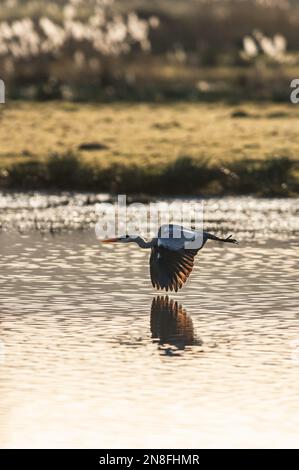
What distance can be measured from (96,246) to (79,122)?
1324cm

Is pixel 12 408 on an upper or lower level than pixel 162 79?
lower

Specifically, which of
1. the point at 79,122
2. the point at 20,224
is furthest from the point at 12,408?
the point at 79,122

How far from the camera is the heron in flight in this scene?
47.6ft

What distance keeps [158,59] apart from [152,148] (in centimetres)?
1469

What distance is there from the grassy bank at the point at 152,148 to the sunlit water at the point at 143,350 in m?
5.84

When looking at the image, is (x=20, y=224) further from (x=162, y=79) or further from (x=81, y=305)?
(x=162, y=79)

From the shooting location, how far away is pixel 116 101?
115 feet

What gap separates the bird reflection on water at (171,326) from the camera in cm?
1311

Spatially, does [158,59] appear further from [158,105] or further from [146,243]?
[146,243]

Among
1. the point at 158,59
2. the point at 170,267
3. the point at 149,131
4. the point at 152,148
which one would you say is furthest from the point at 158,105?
the point at 170,267

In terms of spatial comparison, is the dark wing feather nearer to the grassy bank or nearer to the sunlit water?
the sunlit water

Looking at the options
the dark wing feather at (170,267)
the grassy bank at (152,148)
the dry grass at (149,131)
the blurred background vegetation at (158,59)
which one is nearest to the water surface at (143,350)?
the dark wing feather at (170,267)

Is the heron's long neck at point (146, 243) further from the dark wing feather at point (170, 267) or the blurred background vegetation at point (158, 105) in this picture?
the blurred background vegetation at point (158, 105)

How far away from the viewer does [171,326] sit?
13.8 meters
